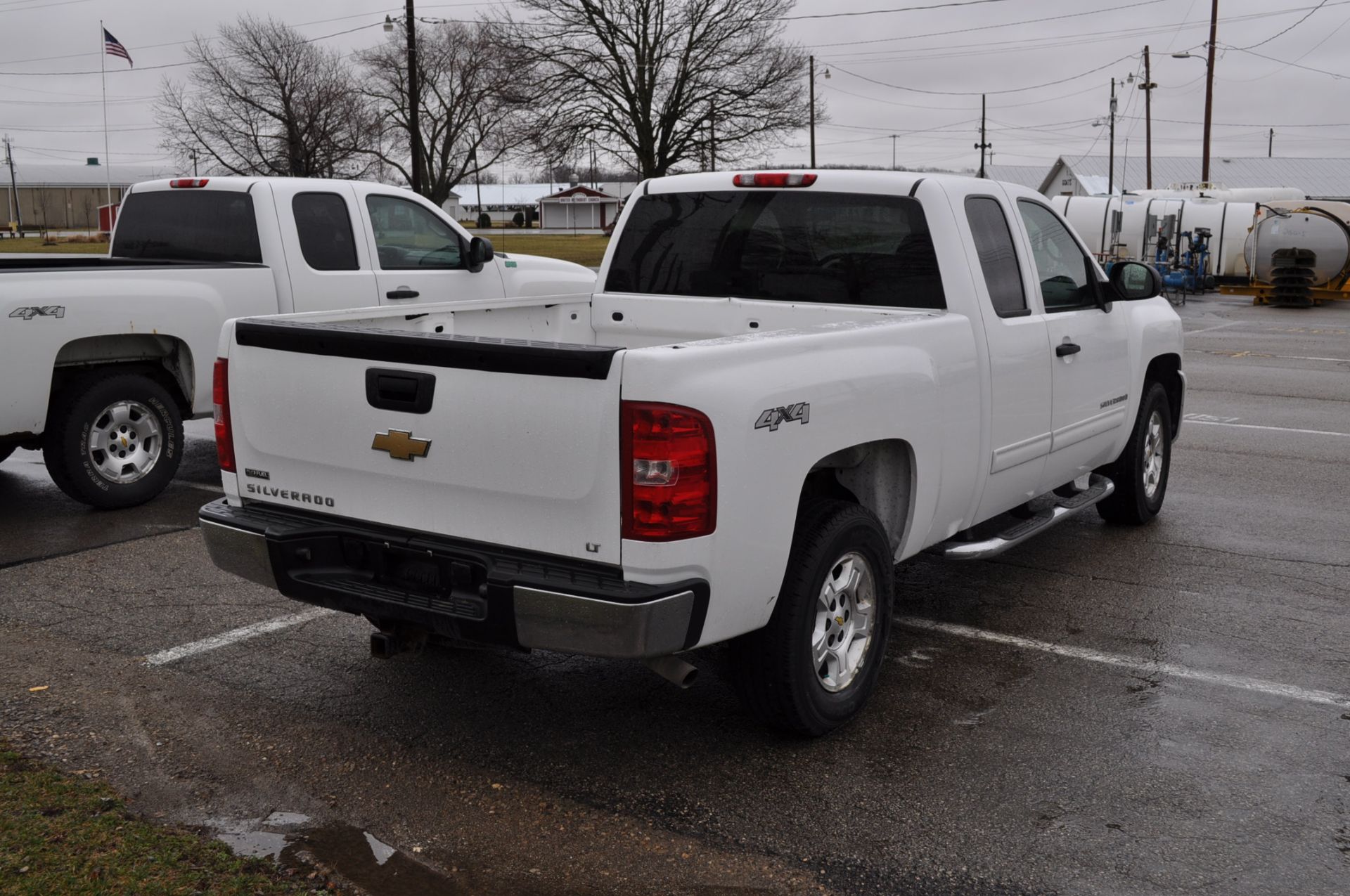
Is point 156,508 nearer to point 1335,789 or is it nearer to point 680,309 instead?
point 680,309

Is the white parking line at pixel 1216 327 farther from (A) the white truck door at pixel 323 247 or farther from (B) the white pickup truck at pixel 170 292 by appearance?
(A) the white truck door at pixel 323 247

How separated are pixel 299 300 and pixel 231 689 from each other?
14.2 feet

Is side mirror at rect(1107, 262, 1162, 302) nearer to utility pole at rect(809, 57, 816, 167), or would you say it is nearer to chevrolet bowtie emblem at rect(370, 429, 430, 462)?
chevrolet bowtie emblem at rect(370, 429, 430, 462)

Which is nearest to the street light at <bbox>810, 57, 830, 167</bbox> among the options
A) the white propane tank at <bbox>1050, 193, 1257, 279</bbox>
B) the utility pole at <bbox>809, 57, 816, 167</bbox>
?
the utility pole at <bbox>809, 57, 816, 167</bbox>

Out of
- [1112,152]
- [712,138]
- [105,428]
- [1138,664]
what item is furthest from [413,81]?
[1112,152]

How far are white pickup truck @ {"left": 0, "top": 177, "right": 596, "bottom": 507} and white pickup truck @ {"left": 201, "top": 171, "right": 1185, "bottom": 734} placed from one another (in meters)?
1.79

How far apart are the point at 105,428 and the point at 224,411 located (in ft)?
12.0

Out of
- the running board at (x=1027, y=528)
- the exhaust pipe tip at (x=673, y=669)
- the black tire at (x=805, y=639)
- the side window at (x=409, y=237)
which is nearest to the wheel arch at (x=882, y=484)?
the black tire at (x=805, y=639)

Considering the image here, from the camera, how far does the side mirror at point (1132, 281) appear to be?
6.32 m

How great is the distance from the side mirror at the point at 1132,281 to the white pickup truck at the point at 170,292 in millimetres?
2808

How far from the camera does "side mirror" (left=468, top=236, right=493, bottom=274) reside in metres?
9.63

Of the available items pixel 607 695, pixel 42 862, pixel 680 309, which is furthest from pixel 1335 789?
pixel 42 862

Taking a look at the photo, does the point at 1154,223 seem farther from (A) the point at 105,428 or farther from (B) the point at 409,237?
(A) the point at 105,428

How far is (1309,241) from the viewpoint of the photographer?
29.0 m
